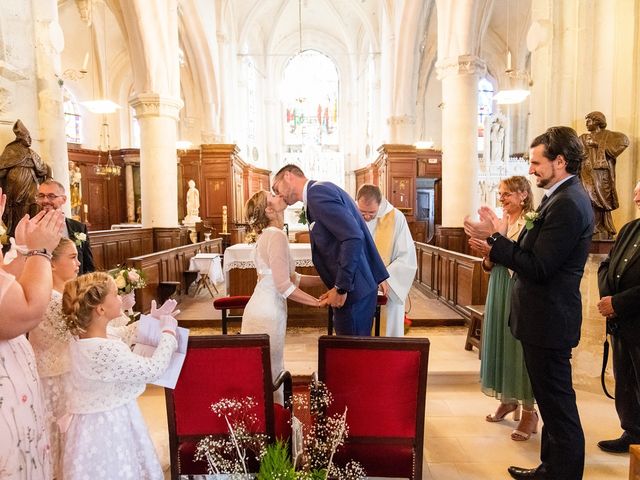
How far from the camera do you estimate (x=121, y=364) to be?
1.74 meters

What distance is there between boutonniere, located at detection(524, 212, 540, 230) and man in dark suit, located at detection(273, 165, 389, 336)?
928mm

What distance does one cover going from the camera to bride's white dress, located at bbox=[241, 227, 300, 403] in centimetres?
266

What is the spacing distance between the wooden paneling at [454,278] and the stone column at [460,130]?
1.43m

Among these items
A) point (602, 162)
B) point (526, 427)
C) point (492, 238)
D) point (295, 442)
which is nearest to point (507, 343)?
point (526, 427)

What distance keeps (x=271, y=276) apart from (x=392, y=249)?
1.45m

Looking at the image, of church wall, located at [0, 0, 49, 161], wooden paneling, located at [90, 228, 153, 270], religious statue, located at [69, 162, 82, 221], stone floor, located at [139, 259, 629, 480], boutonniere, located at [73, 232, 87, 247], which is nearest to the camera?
stone floor, located at [139, 259, 629, 480]

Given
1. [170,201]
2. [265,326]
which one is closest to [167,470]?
[265,326]

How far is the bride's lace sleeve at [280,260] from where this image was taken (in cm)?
265

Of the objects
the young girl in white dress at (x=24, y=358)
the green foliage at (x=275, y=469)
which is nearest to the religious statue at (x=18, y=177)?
the young girl in white dress at (x=24, y=358)

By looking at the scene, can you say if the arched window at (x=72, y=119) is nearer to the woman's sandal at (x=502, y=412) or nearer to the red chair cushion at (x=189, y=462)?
the red chair cushion at (x=189, y=462)

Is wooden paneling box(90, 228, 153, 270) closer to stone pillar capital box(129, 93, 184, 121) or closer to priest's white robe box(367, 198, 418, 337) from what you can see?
stone pillar capital box(129, 93, 184, 121)

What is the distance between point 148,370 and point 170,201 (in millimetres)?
9734

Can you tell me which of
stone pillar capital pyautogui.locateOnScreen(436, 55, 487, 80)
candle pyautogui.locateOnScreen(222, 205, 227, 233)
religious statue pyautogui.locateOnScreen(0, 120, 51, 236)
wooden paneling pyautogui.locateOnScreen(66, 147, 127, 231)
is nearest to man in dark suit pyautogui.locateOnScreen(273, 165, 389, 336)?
religious statue pyautogui.locateOnScreen(0, 120, 51, 236)

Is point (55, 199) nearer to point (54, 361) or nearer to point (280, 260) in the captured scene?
point (54, 361)
